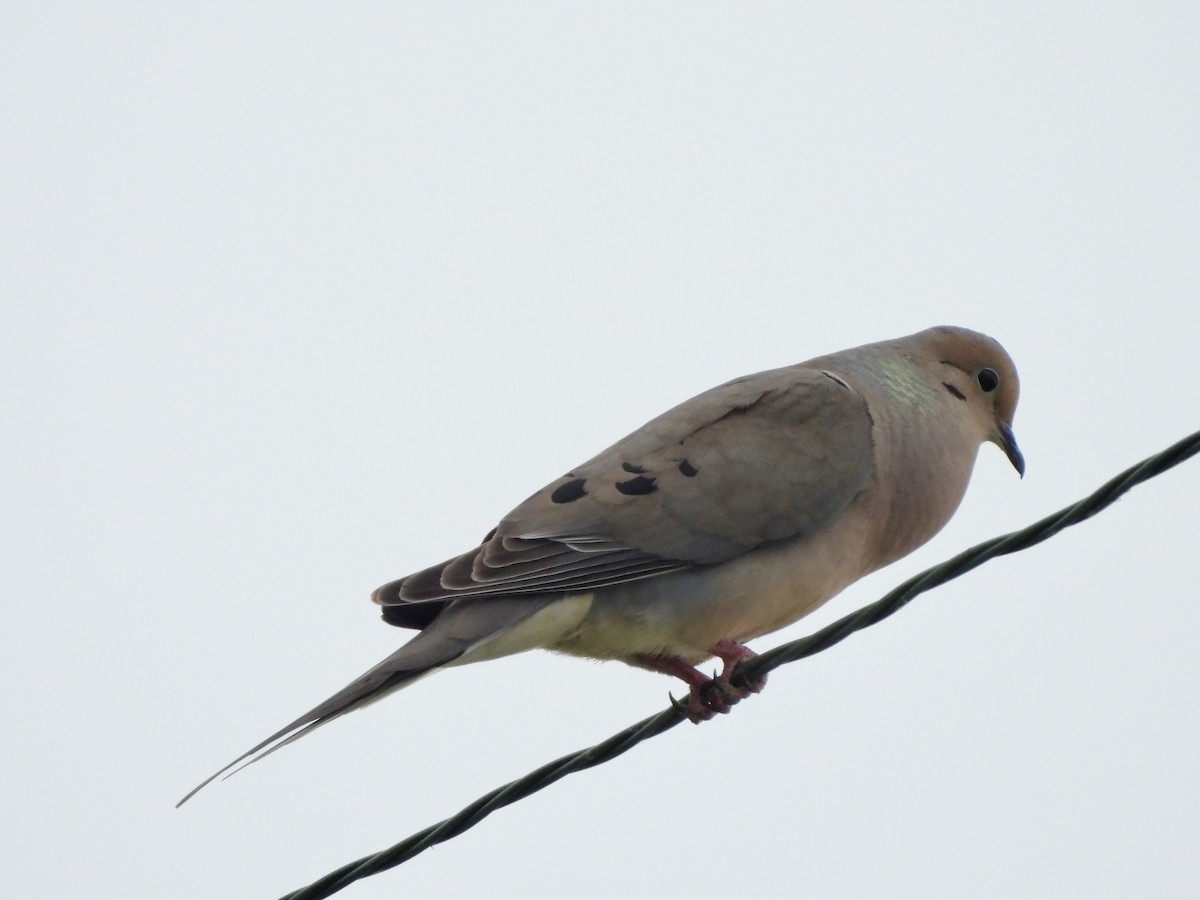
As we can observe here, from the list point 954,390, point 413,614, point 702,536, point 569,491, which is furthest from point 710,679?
point 954,390

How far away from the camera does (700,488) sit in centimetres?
457

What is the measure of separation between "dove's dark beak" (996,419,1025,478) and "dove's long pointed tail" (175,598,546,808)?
86.6 inches

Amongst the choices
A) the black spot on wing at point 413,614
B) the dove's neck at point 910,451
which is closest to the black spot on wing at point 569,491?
the black spot on wing at point 413,614

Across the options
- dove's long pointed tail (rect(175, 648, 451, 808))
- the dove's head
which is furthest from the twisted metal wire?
the dove's head

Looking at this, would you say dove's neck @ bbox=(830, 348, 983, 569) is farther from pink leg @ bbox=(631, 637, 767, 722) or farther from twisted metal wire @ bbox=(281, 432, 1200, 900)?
twisted metal wire @ bbox=(281, 432, 1200, 900)

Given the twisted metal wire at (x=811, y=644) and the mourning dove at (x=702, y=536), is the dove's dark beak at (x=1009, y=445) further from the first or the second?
the twisted metal wire at (x=811, y=644)

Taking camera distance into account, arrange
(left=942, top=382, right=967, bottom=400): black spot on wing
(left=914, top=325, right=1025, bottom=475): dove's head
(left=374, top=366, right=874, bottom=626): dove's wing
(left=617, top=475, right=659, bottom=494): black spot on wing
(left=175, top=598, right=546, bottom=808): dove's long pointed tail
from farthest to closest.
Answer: (left=914, top=325, right=1025, bottom=475): dove's head
(left=942, top=382, right=967, bottom=400): black spot on wing
(left=617, top=475, right=659, bottom=494): black spot on wing
(left=374, top=366, right=874, bottom=626): dove's wing
(left=175, top=598, right=546, bottom=808): dove's long pointed tail

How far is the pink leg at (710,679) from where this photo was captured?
420 centimetres

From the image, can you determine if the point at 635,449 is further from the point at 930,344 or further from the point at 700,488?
the point at 930,344

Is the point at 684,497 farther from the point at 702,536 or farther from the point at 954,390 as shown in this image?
the point at 954,390

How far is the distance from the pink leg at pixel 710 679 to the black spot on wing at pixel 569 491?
50 centimetres

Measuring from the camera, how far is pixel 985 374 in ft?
18.5

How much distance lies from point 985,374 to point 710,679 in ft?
6.49

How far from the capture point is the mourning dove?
13.9 ft
